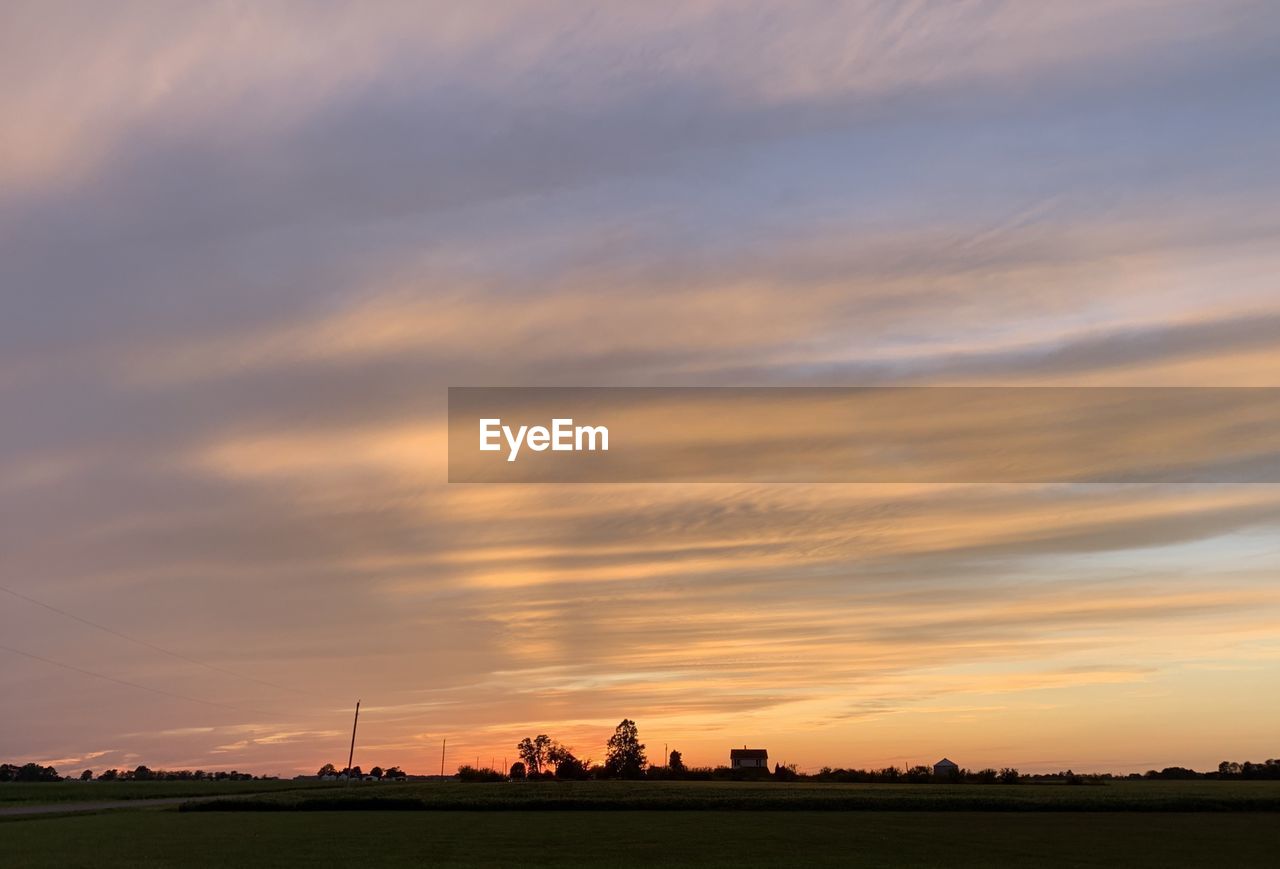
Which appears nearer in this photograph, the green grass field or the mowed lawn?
the mowed lawn

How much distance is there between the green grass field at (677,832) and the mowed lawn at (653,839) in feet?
0.45

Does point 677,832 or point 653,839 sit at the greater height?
point 677,832

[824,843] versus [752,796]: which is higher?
[752,796]

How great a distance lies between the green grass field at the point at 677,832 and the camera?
4903 cm

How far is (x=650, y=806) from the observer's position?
306 ft

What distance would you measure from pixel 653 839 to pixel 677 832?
19.4 ft

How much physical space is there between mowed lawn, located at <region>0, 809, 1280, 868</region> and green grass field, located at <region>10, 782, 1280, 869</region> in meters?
0.14

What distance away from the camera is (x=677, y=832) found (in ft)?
209

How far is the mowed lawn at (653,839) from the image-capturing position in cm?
4828

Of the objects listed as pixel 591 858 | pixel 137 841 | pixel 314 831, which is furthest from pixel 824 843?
pixel 137 841

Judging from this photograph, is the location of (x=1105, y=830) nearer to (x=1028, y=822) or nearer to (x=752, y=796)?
(x=1028, y=822)

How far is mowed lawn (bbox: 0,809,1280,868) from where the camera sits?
4828 centimetres

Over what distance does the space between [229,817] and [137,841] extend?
2665 centimetres

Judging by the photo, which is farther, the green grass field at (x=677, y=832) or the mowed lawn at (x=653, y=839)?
the green grass field at (x=677, y=832)
